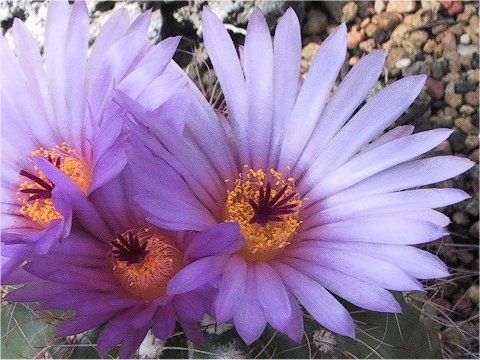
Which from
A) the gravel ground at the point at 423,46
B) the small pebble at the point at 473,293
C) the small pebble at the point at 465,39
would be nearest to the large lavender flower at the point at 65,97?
the gravel ground at the point at 423,46

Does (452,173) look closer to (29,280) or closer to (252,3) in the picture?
(29,280)

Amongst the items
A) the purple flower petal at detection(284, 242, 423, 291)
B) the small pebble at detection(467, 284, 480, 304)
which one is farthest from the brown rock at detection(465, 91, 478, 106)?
the purple flower petal at detection(284, 242, 423, 291)

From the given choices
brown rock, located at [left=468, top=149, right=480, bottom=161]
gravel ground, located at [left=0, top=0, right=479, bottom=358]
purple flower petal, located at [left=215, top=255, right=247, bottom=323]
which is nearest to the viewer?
purple flower petal, located at [left=215, top=255, right=247, bottom=323]

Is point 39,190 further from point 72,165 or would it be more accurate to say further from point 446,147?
point 446,147

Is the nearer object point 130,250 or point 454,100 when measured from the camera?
point 130,250

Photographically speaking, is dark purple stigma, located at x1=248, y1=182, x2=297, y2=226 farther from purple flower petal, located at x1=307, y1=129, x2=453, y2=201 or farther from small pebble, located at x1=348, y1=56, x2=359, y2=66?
small pebble, located at x1=348, y1=56, x2=359, y2=66

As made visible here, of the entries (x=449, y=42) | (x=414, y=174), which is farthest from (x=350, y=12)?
(x=414, y=174)

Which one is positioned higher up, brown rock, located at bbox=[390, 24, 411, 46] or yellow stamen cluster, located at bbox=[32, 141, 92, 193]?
yellow stamen cluster, located at bbox=[32, 141, 92, 193]
